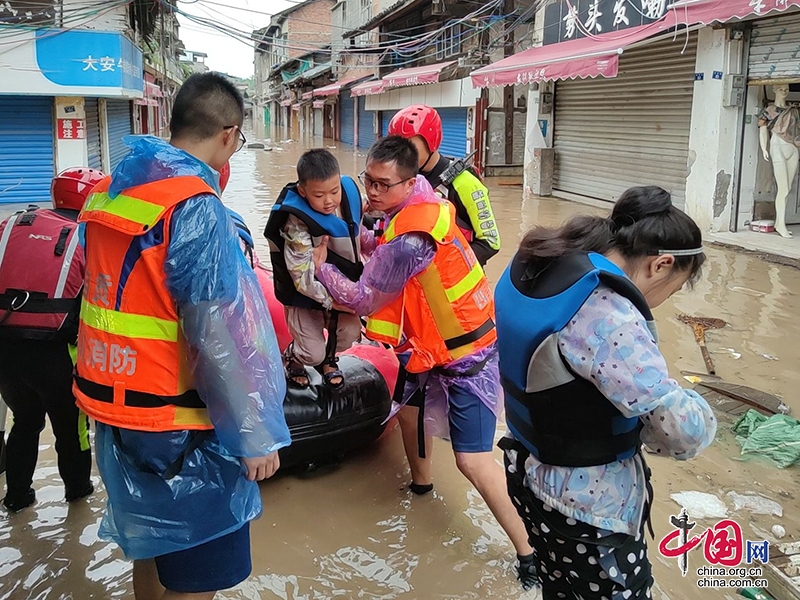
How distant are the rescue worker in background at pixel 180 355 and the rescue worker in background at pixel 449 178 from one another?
147 centimetres

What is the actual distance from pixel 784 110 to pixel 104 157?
13970 millimetres

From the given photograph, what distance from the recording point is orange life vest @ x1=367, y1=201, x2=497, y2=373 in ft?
9.12

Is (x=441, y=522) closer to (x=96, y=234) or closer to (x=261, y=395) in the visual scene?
(x=261, y=395)

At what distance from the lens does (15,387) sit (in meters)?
2.97

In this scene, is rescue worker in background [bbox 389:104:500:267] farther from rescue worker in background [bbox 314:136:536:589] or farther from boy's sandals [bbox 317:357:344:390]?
boy's sandals [bbox 317:357:344:390]

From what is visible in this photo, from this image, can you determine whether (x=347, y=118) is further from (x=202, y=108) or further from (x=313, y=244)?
(x=202, y=108)

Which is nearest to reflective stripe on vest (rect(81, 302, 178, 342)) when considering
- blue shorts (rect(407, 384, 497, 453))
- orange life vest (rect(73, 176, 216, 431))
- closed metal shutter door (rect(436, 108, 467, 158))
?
orange life vest (rect(73, 176, 216, 431))

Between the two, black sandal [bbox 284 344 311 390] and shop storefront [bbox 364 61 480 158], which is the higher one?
shop storefront [bbox 364 61 480 158]

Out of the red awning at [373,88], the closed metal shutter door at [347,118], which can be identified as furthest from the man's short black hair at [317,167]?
the closed metal shutter door at [347,118]

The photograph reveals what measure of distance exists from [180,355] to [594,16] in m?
12.6

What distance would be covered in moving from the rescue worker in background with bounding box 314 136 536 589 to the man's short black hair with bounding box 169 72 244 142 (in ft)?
3.06

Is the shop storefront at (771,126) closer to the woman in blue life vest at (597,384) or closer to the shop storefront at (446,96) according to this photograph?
the woman in blue life vest at (597,384)

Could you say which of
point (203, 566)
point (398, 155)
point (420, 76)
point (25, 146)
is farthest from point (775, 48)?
point (25, 146)

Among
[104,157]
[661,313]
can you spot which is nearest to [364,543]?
[661,313]
